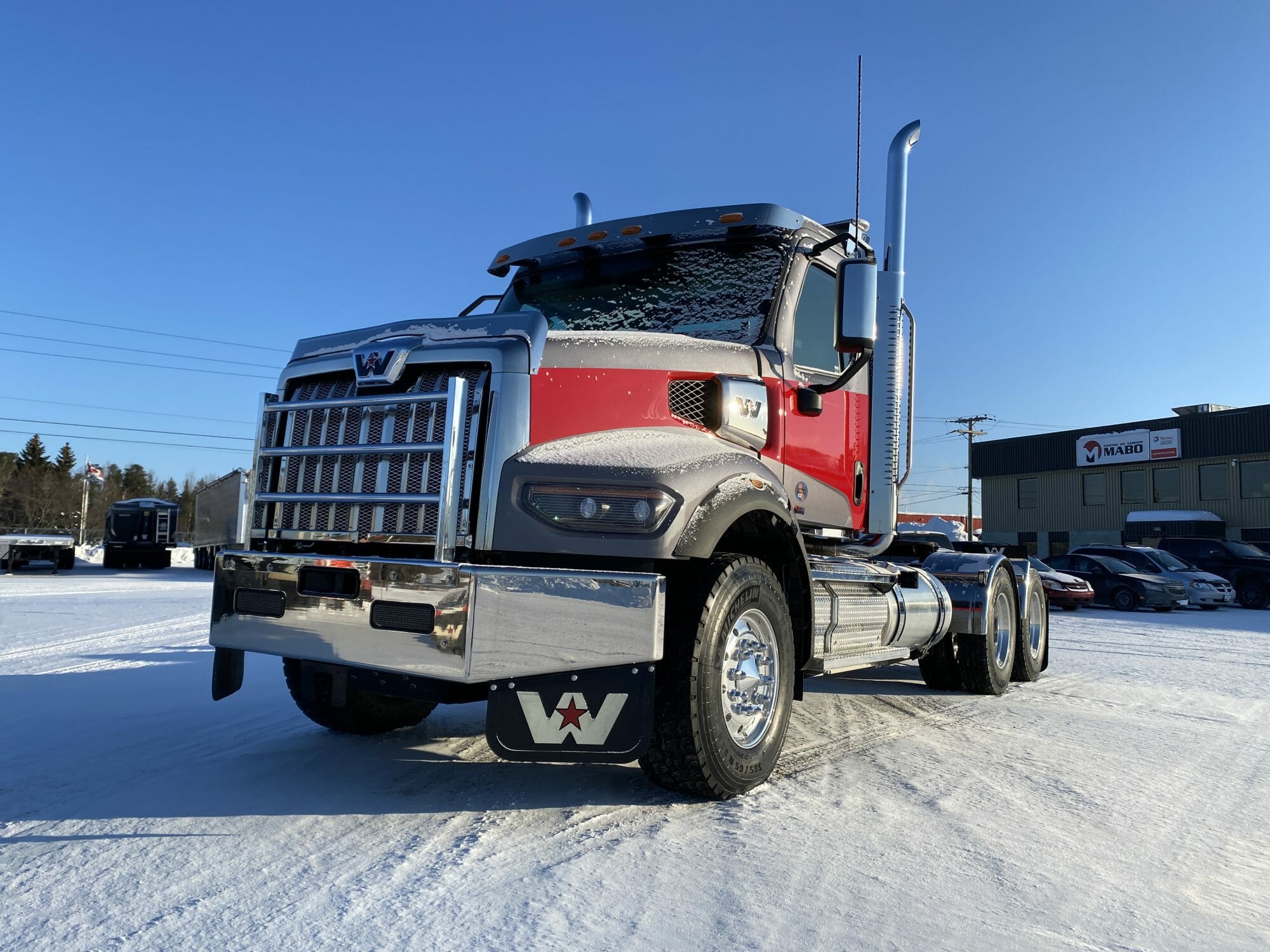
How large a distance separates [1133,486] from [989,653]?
39778 mm

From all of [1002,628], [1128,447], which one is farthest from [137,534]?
[1128,447]

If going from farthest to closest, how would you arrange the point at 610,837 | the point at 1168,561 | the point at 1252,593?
1. the point at 1252,593
2. the point at 1168,561
3. the point at 610,837

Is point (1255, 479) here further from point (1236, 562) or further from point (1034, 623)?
point (1034, 623)

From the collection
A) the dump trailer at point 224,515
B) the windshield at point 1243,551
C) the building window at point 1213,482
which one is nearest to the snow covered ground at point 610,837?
the dump trailer at point 224,515

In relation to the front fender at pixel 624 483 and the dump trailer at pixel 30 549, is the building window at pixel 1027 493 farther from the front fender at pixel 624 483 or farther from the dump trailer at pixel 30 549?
the front fender at pixel 624 483

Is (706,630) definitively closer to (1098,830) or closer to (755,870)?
(755,870)

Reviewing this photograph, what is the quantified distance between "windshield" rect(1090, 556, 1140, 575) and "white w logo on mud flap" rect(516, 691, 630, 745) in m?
20.6

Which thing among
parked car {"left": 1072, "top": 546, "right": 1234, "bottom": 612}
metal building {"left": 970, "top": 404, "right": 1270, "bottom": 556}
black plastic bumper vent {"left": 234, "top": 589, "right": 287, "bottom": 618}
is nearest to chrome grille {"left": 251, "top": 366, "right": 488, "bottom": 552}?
black plastic bumper vent {"left": 234, "top": 589, "right": 287, "bottom": 618}

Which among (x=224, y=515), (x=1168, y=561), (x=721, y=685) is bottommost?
(x=721, y=685)

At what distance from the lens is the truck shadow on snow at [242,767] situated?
3738mm

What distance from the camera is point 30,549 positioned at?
92.1ft

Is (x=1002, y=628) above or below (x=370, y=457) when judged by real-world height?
below

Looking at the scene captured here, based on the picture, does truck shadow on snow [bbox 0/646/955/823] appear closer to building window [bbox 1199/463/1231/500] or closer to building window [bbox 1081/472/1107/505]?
building window [bbox 1199/463/1231/500]

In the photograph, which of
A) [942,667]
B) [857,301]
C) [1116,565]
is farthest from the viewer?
[1116,565]
